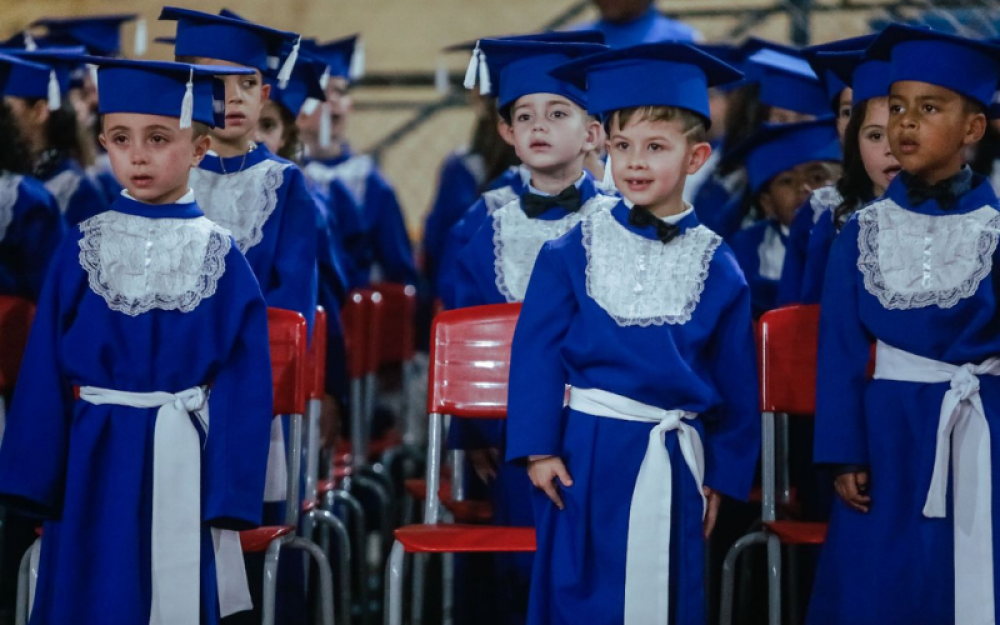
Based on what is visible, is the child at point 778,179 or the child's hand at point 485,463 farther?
the child at point 778,179

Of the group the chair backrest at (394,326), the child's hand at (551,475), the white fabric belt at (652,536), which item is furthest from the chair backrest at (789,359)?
the chair backrest at (394,326)

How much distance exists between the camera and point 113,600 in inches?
112

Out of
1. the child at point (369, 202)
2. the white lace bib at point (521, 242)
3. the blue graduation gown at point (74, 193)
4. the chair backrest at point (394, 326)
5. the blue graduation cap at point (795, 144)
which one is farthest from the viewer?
the child at point (369, 202)

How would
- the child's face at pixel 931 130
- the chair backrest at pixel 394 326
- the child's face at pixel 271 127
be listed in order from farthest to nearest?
1. the chair backrest at pixel 394 326
2. the child's face at pixel 271 127
3. the child's face at pixel 931 130

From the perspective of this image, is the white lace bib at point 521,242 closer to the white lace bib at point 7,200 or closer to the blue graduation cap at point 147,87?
the blue graduation cap at point 147,87

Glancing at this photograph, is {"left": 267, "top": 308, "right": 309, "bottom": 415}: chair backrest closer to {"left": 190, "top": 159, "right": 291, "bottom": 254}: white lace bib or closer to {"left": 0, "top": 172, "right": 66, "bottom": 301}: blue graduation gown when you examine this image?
{"left": 190, "top": 159, "right": 291, "bottom": 254}: white lace bib

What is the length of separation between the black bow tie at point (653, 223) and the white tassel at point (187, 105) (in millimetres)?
981

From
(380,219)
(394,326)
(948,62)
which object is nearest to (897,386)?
(948,62)

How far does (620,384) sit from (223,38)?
1625mm

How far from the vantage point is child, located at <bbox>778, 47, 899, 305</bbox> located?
3484 millimetres

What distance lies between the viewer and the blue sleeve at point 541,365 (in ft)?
9.52

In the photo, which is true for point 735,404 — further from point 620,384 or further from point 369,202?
point 369,202

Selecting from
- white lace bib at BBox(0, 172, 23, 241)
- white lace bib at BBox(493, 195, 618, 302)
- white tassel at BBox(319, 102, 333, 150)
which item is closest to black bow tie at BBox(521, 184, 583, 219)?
white lace bib at BBox(493, 195, 618, 302)

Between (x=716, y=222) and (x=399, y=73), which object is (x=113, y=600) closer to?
(x=716, y=222)
